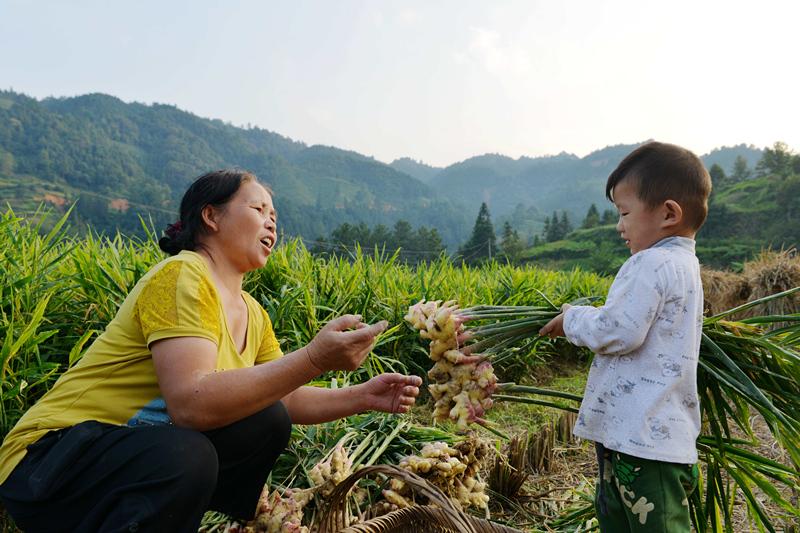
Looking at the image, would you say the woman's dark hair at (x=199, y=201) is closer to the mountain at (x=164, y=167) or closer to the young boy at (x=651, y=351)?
the young boy at (x=651, y=351)

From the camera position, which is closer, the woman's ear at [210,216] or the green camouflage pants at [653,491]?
the green camouflage pants at [653,491]

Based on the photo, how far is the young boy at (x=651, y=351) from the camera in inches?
47.5

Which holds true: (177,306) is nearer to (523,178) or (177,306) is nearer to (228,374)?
(228,374)

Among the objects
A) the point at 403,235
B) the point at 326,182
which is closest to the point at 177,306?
the point at 403,235

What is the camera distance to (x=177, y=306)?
1146 millimetres

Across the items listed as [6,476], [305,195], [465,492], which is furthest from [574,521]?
[305,195]

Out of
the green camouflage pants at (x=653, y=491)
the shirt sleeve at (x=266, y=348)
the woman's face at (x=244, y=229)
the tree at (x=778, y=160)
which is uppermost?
the tree at (x=778, y=160)

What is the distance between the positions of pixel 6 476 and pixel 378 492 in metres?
1.21

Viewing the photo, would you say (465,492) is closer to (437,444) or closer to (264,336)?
(437,444)

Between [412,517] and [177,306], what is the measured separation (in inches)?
35.5

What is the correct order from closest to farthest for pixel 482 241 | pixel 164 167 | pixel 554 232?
pixel 482 241, pixel 554 232, pixel 164 167

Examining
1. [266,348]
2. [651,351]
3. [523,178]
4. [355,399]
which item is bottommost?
[355,399]

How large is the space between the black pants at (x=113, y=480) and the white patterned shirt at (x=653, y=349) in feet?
3.11

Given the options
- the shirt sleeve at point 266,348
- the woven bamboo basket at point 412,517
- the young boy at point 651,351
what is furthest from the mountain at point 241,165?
the young boy at point 651,351
